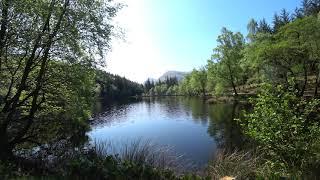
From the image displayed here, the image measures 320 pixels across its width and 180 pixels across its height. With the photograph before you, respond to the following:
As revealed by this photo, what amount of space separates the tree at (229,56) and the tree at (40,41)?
204 ft

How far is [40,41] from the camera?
1487 cm

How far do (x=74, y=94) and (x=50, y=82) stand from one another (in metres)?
1.22

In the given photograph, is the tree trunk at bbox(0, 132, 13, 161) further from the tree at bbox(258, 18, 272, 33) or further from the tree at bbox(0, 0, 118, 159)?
the tree at bbox(258, 18, 272, 33)

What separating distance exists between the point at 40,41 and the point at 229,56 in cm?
6455

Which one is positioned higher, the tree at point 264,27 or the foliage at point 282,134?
the tree at point 264,27

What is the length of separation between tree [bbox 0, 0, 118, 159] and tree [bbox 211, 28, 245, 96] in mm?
62166

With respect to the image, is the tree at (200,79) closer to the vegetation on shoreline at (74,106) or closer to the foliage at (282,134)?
the vegetation on shoreline at (74,106)

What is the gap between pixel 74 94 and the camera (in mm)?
16406

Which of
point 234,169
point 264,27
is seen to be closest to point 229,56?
point 264,27

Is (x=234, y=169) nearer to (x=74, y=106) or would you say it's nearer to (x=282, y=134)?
(x=282, y=134)

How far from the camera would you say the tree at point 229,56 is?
251ft

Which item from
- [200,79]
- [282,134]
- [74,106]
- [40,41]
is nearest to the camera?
[282,134]

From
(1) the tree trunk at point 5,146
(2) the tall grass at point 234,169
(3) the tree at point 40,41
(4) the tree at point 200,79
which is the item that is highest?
(4) the tree at point 200,79

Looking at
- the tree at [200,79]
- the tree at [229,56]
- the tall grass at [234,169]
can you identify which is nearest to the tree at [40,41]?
the tall grass at [234,169]
